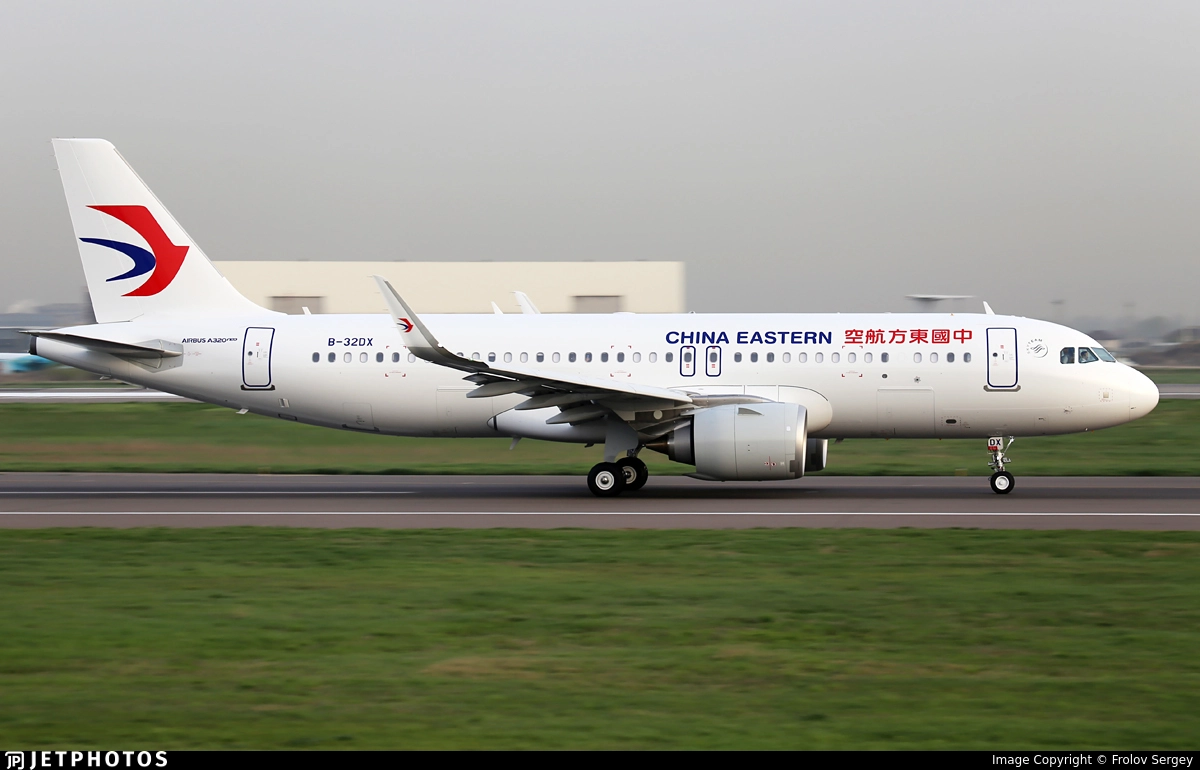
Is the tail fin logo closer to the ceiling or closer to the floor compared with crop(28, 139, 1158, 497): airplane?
closer to the ceiling

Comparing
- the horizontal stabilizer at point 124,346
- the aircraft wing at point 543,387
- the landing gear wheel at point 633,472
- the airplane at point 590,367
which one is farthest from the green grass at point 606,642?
the horizontal stabilizer at point 124,346

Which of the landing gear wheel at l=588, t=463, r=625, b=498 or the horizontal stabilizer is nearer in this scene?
the landing gear wheel at l=588, t=463, r=625, b=498

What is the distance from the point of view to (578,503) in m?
19.9

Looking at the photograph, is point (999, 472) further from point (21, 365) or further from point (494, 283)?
point (21, 365)

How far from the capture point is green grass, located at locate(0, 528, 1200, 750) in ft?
24.2

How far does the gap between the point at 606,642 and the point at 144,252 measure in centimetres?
1651

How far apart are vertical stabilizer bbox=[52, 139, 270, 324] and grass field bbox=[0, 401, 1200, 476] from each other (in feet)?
16.3

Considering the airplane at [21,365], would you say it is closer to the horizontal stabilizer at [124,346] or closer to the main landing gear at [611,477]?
the horizontal stabilizer at [124,346]

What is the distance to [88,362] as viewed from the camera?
73.3 feet

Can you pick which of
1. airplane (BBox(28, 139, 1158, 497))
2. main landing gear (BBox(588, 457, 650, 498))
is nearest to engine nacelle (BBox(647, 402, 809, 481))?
airplane (BBox(28, 139, 1158, 497))

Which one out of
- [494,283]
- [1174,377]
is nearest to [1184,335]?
[1174,377]

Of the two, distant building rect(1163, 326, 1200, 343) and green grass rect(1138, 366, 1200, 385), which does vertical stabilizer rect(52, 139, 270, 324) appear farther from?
distant building rect(1163, 326, 1200, 343)

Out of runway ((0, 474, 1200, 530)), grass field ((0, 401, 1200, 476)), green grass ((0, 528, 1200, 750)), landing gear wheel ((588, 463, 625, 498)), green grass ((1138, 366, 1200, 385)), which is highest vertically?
green grass ((1138, 366, 1200, 385))
